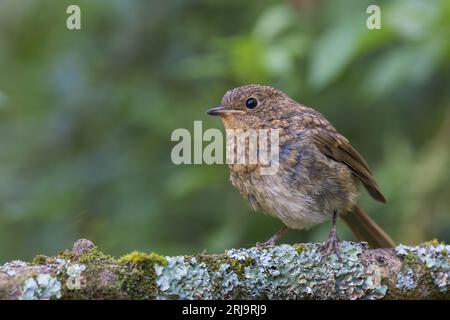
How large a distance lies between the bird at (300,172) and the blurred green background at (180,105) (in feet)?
0.65

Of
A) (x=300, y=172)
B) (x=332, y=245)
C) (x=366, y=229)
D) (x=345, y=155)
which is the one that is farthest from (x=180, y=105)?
(x=332, y=245)

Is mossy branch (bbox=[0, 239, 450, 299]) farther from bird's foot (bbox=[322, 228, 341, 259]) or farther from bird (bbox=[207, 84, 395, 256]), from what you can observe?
bird (bbox=[207, 84, 395, 256])

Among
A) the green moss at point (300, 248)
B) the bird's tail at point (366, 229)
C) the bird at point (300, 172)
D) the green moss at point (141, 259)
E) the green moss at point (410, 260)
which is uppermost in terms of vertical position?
the bird at point (300, 172)

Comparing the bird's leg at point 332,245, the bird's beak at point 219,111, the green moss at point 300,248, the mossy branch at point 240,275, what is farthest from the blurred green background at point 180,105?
the mossy branch at point 240,275

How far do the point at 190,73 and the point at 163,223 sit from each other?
1.12 meters

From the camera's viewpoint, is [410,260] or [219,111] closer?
[410,260]

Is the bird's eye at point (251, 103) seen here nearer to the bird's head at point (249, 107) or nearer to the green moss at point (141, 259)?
the bird's head at point (249, 107)

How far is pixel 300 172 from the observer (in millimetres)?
4496

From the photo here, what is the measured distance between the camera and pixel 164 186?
5574mm

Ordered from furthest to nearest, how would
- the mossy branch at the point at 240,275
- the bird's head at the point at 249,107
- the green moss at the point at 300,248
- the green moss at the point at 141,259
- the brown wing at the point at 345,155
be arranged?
the bird's head at the point at 249,107, the brown wing at the point at 345,155, the green moss at the point at 300,248, the green moss at the point at 141,259, the mossy branch at the point at 240,275

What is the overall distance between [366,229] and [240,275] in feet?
6.21

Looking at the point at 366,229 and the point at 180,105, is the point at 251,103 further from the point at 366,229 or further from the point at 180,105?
the point at 366,229

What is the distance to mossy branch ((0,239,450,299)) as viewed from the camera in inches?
122

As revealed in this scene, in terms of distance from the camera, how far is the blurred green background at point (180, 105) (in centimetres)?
496
